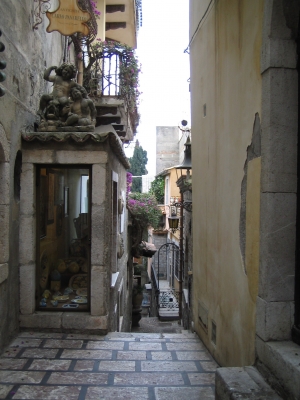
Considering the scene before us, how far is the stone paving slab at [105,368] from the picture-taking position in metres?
3.87

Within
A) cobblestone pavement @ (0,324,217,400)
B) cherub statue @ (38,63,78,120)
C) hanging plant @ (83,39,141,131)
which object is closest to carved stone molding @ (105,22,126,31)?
hanging plant @ (83,39,141,131)

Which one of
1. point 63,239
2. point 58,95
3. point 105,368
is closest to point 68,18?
point 58,95

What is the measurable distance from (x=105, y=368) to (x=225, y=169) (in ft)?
8.65

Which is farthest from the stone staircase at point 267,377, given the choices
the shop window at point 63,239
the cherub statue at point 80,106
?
the cherub statue at point 80,106

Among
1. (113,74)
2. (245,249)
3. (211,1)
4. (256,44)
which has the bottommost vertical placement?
(245,249)

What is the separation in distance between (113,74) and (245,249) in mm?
7340

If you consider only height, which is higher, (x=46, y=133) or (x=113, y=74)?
(x=113, y=74)

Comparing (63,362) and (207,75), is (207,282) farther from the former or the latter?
(207,75)

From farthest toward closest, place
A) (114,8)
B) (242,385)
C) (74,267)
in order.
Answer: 1. (114,8)
2. (74,267)
3. (242,385)

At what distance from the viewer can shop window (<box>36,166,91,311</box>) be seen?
5.93 meters

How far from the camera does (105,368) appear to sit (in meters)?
4.50

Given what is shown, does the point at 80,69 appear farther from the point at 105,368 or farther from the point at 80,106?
the point at 105,368

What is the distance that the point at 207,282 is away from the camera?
529cm

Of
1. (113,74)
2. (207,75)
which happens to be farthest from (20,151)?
(113,74)
